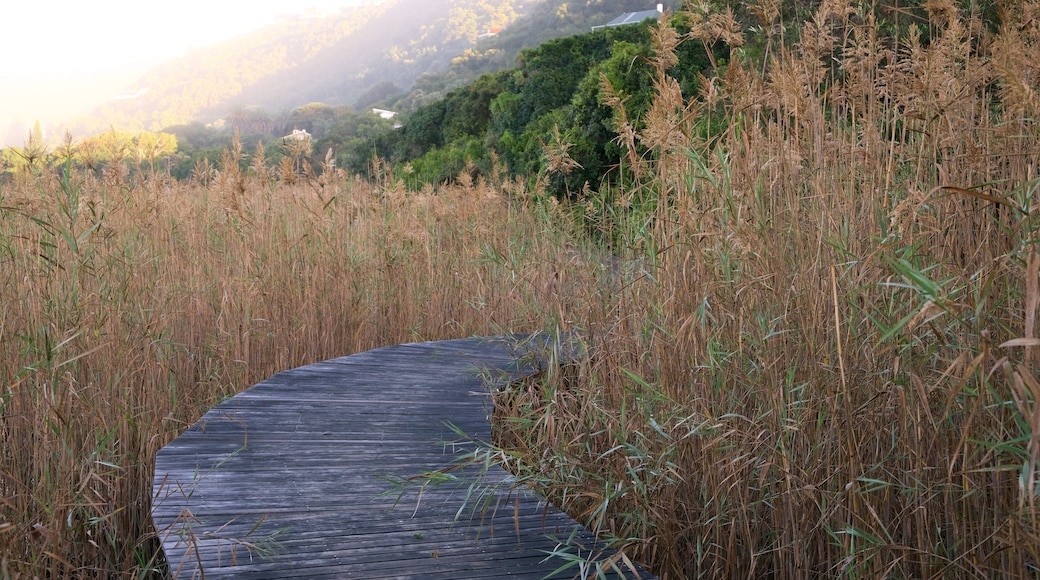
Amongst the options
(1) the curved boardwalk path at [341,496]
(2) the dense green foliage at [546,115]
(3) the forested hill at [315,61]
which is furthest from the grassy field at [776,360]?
(3) the forested hill at [315,61]

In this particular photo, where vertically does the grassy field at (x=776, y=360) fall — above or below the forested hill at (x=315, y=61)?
below

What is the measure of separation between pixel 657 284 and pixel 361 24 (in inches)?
1759

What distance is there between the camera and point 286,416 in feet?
9.41

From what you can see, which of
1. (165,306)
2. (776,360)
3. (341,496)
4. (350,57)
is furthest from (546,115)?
(350,57)

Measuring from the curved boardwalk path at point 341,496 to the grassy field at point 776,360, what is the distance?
16 centimetres

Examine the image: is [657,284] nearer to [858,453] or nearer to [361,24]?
[858,453]

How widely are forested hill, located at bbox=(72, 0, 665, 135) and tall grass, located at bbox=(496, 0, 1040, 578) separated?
89.6 feet

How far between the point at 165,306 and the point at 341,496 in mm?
2037

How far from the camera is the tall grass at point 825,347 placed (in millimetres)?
1558

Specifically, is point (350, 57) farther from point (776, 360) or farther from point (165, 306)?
point (776, 360)

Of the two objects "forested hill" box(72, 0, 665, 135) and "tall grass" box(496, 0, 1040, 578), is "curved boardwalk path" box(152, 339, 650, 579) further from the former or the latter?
"forested hill" box(72, 0, 665, 135)

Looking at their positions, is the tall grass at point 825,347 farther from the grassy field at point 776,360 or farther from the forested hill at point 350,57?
the forested hill at point 350,57

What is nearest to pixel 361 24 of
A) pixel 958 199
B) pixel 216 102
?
pixel 216 102

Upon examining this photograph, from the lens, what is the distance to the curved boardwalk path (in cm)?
177
